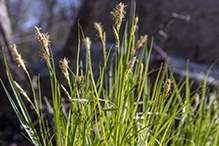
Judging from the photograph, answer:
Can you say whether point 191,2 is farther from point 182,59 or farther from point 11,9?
point 11,9

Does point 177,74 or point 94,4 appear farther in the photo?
point 177,74

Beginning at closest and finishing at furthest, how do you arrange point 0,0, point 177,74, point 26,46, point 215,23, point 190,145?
point 190,145 < point 0,0 < point 177,74 < point 215,23 < point 26,46

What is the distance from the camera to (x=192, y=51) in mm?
2391

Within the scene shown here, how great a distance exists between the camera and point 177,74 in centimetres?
162

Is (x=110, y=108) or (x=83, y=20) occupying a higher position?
(x=83, y=20)

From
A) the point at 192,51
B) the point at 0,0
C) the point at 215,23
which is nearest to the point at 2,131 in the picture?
the point at 0,0

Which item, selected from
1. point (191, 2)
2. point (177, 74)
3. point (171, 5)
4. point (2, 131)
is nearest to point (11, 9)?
point (2, 131)

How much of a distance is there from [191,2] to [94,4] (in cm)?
170

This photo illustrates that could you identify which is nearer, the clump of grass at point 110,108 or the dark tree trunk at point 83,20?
the clump of grass at point 110,108

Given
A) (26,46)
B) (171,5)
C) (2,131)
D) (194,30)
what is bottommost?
(2,131)

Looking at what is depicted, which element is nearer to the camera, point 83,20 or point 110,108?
point 110,108

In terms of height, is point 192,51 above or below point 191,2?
below

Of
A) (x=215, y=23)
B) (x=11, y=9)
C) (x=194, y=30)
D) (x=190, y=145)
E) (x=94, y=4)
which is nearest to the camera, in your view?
(x=190, y=145)

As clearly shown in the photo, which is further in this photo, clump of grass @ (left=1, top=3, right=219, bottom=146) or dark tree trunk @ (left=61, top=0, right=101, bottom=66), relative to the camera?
dark tree trunk @ (left=61, top=0, right=101, bottom=66)
